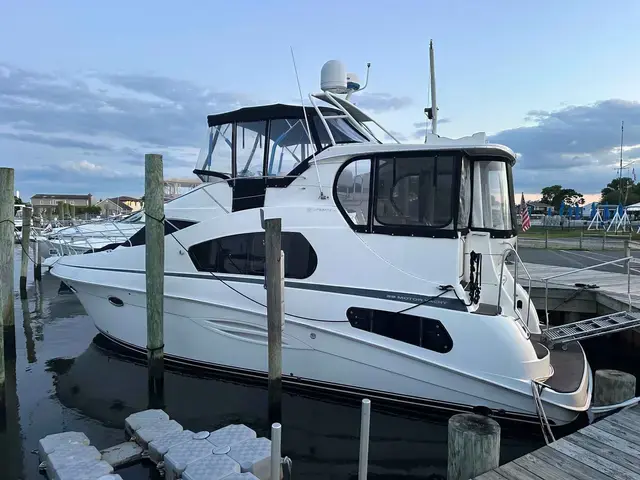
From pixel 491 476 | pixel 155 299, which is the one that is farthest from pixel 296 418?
pixel 491 476

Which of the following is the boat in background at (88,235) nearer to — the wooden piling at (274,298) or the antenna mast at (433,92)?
the wooden piling at (274,298)

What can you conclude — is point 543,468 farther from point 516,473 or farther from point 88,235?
point 88,235

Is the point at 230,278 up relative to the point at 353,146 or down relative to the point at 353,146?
down

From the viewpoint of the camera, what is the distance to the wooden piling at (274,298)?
16.6 feet

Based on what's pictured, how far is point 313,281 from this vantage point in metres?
5.96

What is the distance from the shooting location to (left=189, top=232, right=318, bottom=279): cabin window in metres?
6.06

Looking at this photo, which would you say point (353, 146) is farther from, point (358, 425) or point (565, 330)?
point (565, 330)

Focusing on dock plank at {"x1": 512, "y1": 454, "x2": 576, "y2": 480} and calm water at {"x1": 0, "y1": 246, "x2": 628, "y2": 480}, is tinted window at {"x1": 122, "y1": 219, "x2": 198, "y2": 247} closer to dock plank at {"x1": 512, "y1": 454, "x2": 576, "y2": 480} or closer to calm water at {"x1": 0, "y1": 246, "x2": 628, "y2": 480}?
calm water at {"x1": 0, "y1": 246, "x2": 628, "y2": 480}

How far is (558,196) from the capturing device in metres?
78.6

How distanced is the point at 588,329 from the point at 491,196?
2.29m

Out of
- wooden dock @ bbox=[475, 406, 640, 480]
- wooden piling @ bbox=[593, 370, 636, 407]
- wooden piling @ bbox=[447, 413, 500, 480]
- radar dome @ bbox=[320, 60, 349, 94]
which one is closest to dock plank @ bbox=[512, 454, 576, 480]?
wooden dock @ bbox=[475, 406, 640, 480]

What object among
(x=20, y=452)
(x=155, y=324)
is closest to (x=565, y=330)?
(x=155, y=324)

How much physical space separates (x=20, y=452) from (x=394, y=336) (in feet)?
14.2

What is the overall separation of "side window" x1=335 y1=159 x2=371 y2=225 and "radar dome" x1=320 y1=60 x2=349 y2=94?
6.35ft
